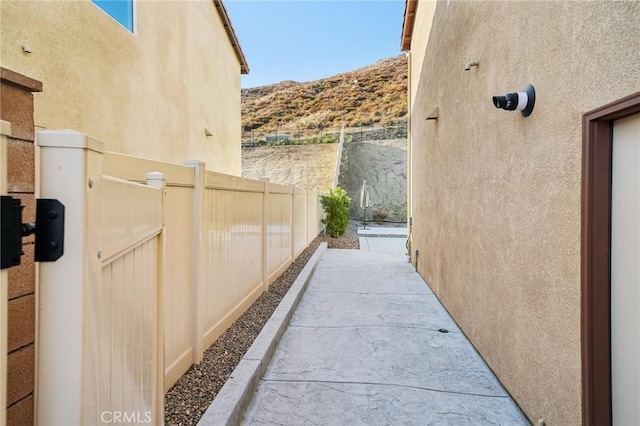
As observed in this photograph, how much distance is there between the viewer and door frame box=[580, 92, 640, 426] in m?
2.06

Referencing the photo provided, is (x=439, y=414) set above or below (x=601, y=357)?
below

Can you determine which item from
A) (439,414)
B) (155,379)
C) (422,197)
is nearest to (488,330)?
(439,414)

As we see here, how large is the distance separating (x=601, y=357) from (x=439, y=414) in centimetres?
139

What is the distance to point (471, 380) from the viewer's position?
3.58 m

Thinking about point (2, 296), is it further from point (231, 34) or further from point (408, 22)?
point (231, 34)

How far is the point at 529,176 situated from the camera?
2799 millimetres

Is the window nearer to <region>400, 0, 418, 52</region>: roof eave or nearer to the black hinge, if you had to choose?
<region>400, 0, 418, 52</region>: roof eave

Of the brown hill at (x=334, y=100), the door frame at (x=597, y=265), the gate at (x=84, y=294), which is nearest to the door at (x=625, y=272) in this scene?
the door frame at (x=597, y=265)

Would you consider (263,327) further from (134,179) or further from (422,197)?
(422,197)

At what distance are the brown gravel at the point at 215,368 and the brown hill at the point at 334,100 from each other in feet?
140

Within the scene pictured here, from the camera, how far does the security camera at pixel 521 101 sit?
274 centimetres

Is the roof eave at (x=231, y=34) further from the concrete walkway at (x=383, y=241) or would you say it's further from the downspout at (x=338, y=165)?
the concrete walkway at (x=383, y=241)

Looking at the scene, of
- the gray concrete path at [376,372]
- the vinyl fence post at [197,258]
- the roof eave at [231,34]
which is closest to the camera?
the gray concrete path at [376,372]

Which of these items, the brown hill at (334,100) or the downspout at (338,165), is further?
the brown hill at (334,100)
